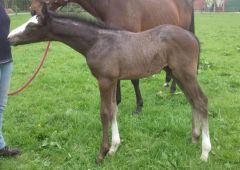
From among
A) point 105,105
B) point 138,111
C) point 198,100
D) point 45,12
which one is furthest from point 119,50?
point 138,111

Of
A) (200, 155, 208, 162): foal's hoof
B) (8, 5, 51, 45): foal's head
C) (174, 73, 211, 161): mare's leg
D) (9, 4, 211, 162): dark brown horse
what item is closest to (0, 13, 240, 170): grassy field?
(200, 155, 208, 162): foal's hoof

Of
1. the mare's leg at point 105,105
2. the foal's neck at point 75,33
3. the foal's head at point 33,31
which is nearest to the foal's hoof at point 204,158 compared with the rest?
the mare's leg at point 105,105

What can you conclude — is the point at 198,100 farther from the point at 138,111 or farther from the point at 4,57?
the point at 4,57

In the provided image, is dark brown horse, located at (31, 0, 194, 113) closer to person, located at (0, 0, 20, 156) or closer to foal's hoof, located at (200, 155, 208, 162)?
person, located at (0, 0, 20, 156)

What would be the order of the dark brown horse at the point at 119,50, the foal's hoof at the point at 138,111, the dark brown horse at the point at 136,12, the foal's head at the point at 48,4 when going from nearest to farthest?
1. the dark brown horse at the point at 119,50
2. the foal's head at the point at 48,4
3. the dark brown horse at the point at 136,12
4. the foal's hoof at the point at 138,111

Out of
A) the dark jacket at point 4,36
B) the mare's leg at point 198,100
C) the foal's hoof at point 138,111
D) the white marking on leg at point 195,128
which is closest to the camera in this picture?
the dark jacket at point 4,36

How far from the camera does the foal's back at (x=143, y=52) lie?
3.97 m

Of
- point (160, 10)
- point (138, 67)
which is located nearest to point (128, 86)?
point (160, 10)

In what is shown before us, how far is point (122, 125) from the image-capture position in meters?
5.17

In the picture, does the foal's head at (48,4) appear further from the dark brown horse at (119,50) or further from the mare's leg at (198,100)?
the mare's leg at (198,100)

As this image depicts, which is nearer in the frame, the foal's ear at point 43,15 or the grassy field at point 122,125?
the foal's ear at point 43,15

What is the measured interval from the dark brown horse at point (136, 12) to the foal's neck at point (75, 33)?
2.71 ft

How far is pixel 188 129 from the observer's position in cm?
488

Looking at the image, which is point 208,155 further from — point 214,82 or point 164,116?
point 214,82
